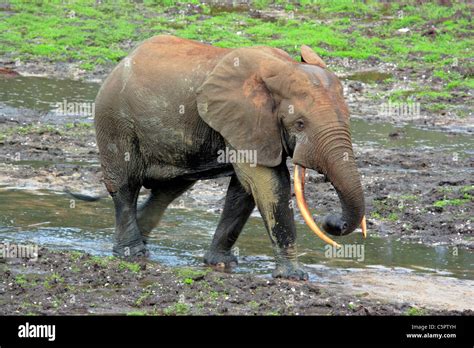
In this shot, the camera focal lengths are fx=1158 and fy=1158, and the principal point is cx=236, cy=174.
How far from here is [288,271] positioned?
460 inches

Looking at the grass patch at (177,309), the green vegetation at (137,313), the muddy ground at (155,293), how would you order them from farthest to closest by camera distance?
the muddy ground at (155,293), the grass patch at (177,309), the green vegetation at (137,313)

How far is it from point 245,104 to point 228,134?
1.12ft

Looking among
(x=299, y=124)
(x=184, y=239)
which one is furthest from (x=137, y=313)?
(x=184, y=239)

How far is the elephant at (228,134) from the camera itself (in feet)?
36.1

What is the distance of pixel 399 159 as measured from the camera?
707 inches

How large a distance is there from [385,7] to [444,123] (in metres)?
10.2

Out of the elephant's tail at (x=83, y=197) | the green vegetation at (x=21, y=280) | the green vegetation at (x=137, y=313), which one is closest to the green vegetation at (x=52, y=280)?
the green vegetation at (x=21, y=280)

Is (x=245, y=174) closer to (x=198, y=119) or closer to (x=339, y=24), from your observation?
(x=198, y=119)

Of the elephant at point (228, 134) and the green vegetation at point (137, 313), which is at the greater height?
the elephant at point (228, 134)

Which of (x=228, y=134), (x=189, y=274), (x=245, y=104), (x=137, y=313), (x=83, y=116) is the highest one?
(x=83, y=116)

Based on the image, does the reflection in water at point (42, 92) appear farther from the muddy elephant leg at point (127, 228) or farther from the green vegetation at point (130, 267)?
the green vegetation at point (130, 267)

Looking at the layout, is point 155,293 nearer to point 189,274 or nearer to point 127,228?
point 189,274

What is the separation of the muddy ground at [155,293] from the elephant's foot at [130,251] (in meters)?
0.99

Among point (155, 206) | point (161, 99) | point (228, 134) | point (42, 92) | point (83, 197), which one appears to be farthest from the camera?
point (42, 92)
